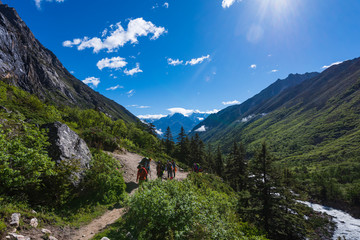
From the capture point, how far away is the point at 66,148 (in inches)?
392

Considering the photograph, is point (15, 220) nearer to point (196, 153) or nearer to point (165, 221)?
point (165, 221)

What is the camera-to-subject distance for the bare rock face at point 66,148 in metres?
9.32

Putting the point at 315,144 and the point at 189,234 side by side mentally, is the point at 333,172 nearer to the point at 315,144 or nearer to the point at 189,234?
the point at 315,144

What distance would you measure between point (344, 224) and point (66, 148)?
67.8m

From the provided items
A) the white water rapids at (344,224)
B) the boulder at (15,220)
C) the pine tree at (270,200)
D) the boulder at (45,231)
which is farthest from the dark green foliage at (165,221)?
the white water rapids at (344,224)

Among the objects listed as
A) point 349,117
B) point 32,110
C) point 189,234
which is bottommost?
point 189,234

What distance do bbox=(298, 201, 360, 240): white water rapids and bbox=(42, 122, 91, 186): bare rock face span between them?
177ft

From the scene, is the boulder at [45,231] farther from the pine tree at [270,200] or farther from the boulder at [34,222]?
the pine tree at [270,200]

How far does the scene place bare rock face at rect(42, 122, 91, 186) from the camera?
9.32 metres

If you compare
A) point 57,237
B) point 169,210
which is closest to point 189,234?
point 169,210

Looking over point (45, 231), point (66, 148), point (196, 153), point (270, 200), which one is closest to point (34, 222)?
point (45, 231)

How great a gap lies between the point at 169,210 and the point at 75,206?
20.5 feet

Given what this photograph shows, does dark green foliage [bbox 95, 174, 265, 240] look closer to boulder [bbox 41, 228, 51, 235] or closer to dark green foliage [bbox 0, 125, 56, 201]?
boulder [bbox 41, 228, 51, 235]

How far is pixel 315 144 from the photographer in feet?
544
